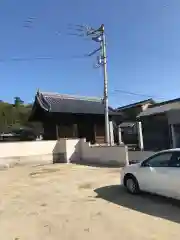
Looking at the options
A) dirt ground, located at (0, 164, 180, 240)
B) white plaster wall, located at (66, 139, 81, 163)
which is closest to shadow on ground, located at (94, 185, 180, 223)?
dirt ground, located at (0, 164, 180, 240)

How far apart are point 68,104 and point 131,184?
16.7 m

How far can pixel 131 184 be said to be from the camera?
30.9ft

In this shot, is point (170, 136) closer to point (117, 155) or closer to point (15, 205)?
point (117, 155)

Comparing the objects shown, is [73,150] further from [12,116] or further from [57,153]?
[12,116]

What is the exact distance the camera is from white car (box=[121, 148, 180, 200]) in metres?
7.82

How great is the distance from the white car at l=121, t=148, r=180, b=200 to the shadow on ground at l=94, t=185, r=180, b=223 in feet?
0.74

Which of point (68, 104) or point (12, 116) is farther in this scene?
point (12, 116)

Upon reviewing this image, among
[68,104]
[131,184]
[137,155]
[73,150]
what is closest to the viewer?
[131,184]

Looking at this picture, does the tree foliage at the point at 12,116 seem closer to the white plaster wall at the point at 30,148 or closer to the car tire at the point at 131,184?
the white plaster wall at the point at 30,148

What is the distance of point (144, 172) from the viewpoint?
891 centimetres

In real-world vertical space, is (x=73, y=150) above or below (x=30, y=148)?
below

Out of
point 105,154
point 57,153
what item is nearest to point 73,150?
point 57,153

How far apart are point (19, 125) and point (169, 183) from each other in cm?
4540

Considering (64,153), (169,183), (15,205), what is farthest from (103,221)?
(64,153)
